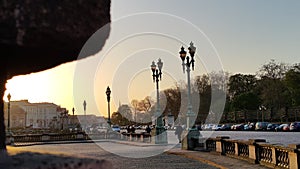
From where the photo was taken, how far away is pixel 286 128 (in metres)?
59.7

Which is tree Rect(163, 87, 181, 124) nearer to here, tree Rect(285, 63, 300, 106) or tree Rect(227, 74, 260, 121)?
tree Rect(227, 74, 260, 121)

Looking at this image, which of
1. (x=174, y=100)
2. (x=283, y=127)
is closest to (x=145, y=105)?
(x=174, y=100)

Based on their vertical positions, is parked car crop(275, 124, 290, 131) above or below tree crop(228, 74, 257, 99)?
below

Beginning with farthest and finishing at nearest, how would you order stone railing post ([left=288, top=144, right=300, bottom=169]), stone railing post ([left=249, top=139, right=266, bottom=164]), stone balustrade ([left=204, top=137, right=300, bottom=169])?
stone railing post ([left=249, top=139, right=266, bottom=164]) < stone balustrade ([left=204, top=137, right=300, bottom=169]) < stone railing post ([left=288, top=144, right=300, bottom=169])

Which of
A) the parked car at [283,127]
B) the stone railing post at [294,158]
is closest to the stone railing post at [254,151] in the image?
the stone railing post at [294,158]

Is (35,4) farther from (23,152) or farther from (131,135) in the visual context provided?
(131,135)

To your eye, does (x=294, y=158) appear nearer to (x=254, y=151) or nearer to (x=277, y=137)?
(x=254, y=151)

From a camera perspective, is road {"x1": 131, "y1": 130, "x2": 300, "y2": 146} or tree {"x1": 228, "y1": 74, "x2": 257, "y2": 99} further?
tree {"x1": 228, "y1": 74, "x2": 257, "y2": 99}

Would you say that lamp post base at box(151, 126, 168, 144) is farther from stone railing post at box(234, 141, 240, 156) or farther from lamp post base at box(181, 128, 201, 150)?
stone railing post at box(234, 141, 240, 156)

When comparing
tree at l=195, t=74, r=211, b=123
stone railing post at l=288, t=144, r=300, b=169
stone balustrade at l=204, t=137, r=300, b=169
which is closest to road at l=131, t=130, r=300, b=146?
stone balustrade at l=204, t=137, r=300, b=169

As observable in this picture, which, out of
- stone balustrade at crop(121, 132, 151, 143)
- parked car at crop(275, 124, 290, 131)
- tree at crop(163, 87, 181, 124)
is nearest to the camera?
stone balustrade at crop(121, 132, 151, 143)

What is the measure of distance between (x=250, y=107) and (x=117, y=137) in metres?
48.6

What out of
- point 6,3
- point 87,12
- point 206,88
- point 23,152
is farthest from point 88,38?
point 206,88

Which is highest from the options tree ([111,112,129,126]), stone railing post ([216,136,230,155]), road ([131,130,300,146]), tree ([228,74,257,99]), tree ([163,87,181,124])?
tree ([228,74,257,99])
